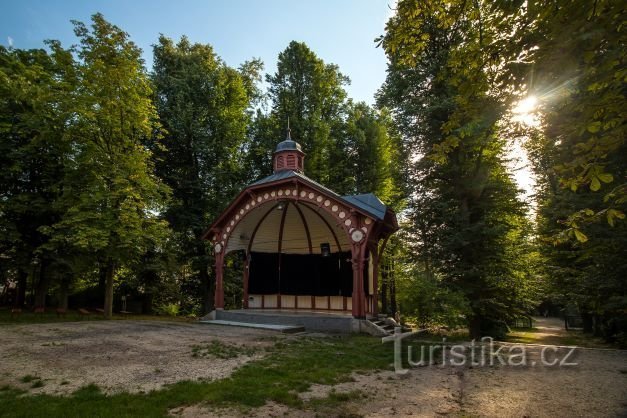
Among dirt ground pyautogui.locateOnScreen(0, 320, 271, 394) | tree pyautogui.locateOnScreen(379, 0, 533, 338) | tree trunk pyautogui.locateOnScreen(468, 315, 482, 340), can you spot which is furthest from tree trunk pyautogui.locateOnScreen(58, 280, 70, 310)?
tree trunk pyautogui.locateOnScreen(468, 315, 482, 340)

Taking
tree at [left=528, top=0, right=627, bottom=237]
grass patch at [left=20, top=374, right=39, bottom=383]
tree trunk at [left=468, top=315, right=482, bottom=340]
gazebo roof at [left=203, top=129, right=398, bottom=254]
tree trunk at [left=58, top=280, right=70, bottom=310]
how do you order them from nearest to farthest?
1. tree at [left=528, top=0, right=627, bottom=237]
2. grass patch at [left=20, top=374, right=39, bottom=383]
3. gazebo roof at [left=203, top=129, right=398, bottom=254]
4. tree trunk at [left=468, top=315, right=482, bottom=340]
5. tree trunk at [left=58, top=280, right=70, bottom=310]

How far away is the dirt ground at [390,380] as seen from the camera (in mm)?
4641

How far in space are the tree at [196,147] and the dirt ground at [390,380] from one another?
11674 mm

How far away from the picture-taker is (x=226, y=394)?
16.5 feet

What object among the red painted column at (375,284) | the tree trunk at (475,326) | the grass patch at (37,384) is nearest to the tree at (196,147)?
the red painted column at (375,284)

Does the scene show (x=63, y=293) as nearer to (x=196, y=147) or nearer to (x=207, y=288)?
(x=207, y=288)

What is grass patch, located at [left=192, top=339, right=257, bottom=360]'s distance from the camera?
773 cm

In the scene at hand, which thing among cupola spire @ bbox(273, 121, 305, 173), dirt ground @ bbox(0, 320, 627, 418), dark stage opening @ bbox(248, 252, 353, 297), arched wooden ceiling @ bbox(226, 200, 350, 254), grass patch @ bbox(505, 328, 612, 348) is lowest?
grass patch @ bbox(505, 328, 612, 348)

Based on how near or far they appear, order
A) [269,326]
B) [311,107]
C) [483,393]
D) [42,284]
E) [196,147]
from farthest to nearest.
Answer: [311,107], [196,147], [42,284], [269,326], [483,393]

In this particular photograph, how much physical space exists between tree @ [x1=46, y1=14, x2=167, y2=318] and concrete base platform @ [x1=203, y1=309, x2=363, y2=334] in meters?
4.59

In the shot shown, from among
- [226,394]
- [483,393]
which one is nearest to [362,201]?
[483,393]

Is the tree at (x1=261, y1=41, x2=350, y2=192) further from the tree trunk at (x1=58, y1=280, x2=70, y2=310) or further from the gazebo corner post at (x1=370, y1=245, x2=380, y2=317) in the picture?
the tree trunk at (x1=58, y1=280, x2=70, y2=310)

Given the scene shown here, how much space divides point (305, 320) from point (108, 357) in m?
6.98

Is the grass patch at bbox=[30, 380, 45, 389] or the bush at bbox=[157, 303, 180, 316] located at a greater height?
the grass patch at bbox=[30, 380, 45, 389]
